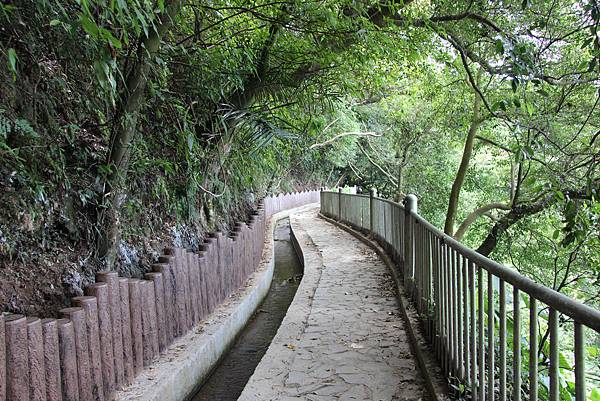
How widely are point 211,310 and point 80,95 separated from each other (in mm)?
2594

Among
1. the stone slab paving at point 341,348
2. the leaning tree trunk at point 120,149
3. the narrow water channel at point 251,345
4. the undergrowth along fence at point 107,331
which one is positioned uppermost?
the leaning tree trunk at point 120,149

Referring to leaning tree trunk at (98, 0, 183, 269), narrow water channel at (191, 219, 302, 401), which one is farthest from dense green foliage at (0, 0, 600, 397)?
narrow water channel at (191, 219, 302, 401)

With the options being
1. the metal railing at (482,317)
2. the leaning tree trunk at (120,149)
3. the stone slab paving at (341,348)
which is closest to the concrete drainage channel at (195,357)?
the stone slab paving at (341,348)

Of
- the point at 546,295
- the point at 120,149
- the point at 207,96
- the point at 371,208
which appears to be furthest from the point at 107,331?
the point at 371,208

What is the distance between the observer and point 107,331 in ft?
10.6

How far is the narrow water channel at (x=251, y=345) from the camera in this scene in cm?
429

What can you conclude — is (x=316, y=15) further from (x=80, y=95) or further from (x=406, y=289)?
(x=406, y=289)

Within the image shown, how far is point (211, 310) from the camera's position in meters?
5.22

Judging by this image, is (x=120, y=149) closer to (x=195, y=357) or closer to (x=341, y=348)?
(x=195, y=357)

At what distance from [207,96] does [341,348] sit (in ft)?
10.9

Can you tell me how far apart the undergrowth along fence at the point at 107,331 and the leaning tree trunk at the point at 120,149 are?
1.54 feet

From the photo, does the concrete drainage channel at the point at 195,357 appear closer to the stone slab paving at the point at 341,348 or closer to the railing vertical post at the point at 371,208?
the stone slab paving at the point at 341,348

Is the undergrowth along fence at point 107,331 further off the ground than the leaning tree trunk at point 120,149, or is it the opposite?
the leaning tree trunk at point 120,149

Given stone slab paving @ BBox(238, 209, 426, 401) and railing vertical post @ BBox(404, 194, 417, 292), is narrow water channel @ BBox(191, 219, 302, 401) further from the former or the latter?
railing vertical post @ BBox(404, 194, 417, 292)
